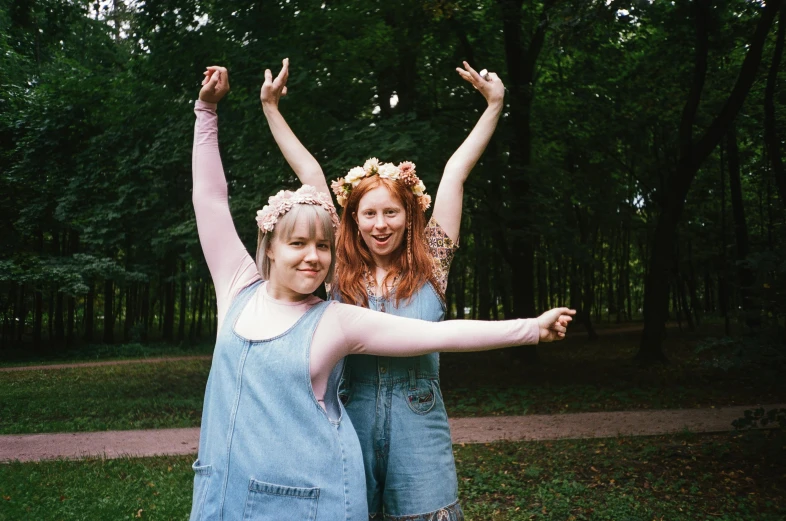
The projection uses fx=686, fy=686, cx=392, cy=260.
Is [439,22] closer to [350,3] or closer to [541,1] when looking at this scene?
[350,3]

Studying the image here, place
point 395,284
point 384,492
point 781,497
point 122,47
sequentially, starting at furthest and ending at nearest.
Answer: point 122,47 → point 781,497 → point 395,284 → point 384,492

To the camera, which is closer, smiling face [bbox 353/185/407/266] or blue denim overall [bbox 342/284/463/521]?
blue denim overall [bbox 342/284/463/521]

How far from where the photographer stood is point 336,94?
1025 cm

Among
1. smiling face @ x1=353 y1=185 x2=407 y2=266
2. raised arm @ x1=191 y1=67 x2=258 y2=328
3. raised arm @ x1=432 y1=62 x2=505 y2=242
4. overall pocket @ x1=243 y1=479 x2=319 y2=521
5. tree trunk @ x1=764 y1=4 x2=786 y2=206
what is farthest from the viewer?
tree trunk @ x1=764 y1=4 x2=786 y2=206

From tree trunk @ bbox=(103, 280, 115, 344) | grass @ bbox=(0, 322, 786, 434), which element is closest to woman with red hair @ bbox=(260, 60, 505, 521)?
grass @ bbox=(0, 322, 786, 434)

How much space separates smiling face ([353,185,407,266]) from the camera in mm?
2598

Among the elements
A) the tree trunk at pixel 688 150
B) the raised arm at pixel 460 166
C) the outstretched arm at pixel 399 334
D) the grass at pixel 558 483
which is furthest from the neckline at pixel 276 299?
the tree trunk at pixel 688 150

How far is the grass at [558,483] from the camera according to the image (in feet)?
19.0

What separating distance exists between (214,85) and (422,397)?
4.34 feet

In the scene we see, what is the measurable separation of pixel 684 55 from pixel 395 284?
13.6 metres

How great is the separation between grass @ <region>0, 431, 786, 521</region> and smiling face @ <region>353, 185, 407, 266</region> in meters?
3.81

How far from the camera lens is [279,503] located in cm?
192

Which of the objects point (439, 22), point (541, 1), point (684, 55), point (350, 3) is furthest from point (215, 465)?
point (684, 55)

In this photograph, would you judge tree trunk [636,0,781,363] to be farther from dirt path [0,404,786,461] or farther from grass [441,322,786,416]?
dirt path [0,404,786,461]
